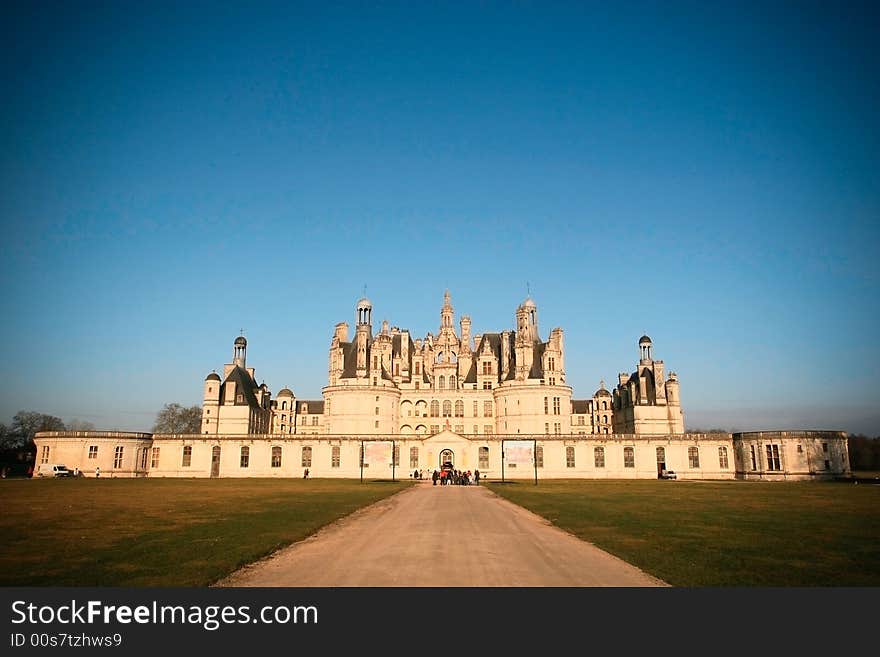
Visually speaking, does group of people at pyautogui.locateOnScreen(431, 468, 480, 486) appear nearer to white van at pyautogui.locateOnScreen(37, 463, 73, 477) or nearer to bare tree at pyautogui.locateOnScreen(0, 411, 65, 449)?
white van at pyautogui.locateOnScreen(37, 463, 73, 477)

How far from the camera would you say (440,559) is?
50.8ft

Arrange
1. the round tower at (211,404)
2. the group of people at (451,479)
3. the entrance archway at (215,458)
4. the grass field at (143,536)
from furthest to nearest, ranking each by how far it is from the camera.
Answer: the round tower at (211,404) < the entrance archway at (215,458) < the group of people at (451,479) < the grass field at (143,536)

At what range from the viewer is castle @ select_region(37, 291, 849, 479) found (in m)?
72.6

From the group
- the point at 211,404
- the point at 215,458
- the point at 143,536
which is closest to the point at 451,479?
the point at 215,458

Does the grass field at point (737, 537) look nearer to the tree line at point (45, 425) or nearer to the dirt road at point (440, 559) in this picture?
the dirt road at point (440, 559)

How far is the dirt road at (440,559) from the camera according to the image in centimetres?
1294

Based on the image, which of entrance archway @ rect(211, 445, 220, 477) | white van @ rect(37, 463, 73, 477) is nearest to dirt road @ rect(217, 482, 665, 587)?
entrance archway @ rect(211, 445, 220, 477)

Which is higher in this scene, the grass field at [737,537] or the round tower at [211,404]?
the round tower at [211,404]

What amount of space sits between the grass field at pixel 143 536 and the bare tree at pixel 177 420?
89706 mm

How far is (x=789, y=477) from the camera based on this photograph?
222ft

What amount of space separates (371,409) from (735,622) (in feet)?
241

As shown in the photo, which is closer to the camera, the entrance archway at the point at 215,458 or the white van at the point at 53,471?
the white van at the point at 53,471

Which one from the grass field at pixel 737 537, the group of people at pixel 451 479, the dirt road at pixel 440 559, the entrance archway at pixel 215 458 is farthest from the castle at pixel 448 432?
the dirt road at pixel 440 559

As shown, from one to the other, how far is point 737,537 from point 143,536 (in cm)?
1947
